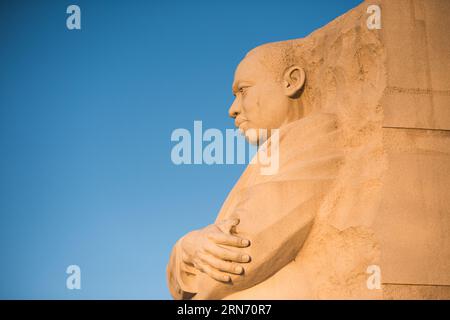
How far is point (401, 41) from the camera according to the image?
16.8 ft

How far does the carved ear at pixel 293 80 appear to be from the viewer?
606 centimetres

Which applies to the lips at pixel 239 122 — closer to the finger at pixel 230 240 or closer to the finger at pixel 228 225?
the finger at pixel 228 225

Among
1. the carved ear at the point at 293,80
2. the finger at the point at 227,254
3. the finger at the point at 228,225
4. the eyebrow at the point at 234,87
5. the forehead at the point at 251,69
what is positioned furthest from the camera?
the eyebrow at the point at 234,87

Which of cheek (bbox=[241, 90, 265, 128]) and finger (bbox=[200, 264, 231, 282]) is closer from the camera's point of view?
finger (bbox=[200, 264, 231, 282])

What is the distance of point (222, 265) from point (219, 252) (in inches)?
4.1

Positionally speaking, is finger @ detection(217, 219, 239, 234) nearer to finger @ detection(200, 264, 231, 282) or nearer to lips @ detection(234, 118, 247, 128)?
finger @ detection(200, 264, 231, 282)

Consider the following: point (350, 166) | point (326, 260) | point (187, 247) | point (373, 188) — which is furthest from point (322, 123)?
point (187, 247)

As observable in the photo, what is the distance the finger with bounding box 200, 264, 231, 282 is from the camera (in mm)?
5012

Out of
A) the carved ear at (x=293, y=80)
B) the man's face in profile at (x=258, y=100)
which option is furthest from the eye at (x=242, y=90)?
the carved ear at (x=293, y=80)

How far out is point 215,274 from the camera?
5.04 meters

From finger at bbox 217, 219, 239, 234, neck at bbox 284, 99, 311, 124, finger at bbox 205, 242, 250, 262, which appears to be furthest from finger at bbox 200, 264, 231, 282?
neck at bbox 284, 99, 311, 124

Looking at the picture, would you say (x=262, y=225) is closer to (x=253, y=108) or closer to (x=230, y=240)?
(x=230, y=240)

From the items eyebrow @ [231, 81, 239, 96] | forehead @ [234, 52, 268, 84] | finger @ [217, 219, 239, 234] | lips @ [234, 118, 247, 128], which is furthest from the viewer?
eyebrow @ [231, 81, 239, 96]
